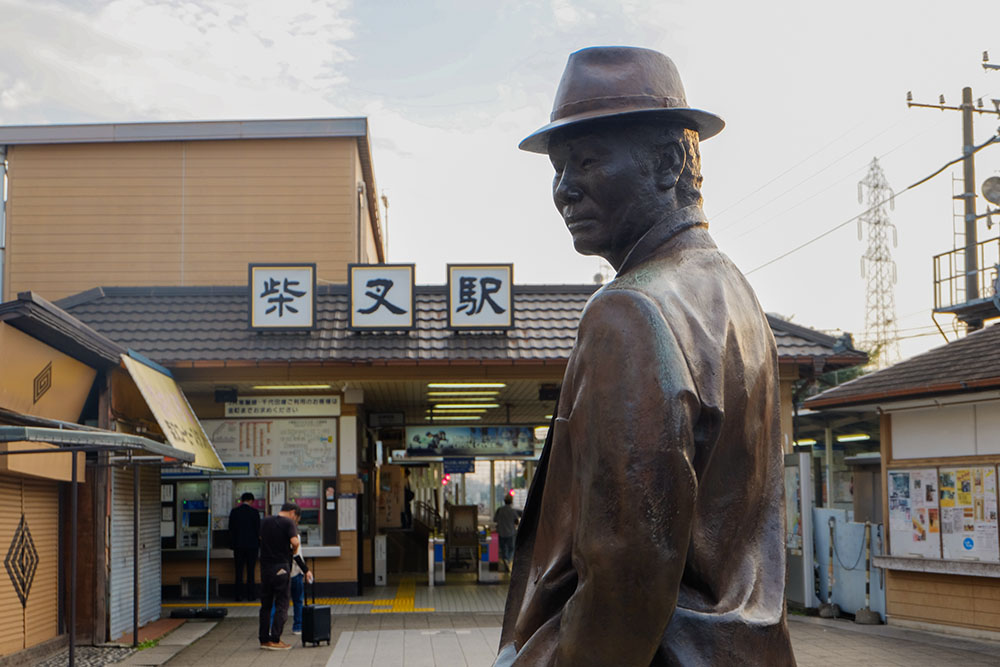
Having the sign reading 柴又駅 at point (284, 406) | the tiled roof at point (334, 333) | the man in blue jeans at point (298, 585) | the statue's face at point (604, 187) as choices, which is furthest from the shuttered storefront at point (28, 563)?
the statue's face at point (604, 187)

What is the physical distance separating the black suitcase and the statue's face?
1220 centimetres

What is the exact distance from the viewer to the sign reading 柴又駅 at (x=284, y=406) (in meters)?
18.5

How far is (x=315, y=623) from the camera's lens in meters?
13.4

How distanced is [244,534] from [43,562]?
18.7 feet

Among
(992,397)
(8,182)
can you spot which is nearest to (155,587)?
(8,182)

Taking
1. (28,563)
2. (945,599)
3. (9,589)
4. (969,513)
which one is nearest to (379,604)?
(28,563)

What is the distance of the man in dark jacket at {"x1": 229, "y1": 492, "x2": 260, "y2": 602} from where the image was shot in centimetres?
1766

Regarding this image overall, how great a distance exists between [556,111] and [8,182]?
21942mm

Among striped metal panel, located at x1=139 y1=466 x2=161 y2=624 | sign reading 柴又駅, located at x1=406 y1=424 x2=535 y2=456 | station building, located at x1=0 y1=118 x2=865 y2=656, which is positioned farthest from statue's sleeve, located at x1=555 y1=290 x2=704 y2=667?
sign reading 柴又駅, located at x1=406 y1=424 x2=535 y2=456

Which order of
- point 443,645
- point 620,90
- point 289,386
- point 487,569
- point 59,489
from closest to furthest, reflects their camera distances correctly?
point 620,90
point 59,489
point 443,645
point 289,386
point 487,569

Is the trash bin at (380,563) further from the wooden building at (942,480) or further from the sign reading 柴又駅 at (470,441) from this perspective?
the wooden building at (942,480)

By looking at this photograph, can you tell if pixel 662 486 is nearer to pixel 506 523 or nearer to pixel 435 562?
pixel 435 562

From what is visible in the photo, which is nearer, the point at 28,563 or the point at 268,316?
the point at 28,563

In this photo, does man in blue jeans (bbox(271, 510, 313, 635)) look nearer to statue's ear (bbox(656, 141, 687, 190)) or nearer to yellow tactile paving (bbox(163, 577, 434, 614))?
yellow tactile paving (bbox(163, 577, 434, 614))
